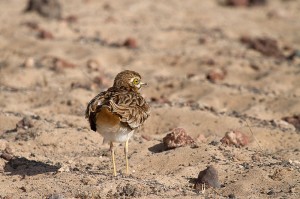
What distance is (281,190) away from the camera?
19.4 feet

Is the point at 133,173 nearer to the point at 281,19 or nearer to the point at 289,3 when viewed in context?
the point at 281,19

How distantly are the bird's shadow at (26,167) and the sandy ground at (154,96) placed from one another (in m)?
0.02

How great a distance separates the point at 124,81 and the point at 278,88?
3.85 metres

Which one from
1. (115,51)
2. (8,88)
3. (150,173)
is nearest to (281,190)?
(150,173)

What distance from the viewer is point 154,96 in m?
9.53

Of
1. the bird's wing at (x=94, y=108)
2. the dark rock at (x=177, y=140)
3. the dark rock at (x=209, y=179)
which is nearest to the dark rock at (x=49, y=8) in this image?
the dark rock at (x=177, y=140)

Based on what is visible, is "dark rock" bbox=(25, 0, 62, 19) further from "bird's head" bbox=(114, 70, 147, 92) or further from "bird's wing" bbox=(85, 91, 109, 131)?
"bird's wing" bbox=(85, 91, 109, 131)

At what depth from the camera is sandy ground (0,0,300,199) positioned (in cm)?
609

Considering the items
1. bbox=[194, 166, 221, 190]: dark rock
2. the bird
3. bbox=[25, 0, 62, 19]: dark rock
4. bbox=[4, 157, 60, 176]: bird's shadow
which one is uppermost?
bbox=[25, 0, 62, 19]: dark rock

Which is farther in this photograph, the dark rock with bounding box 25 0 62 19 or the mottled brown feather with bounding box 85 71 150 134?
the dark rock with bounding box 25 0 62 19

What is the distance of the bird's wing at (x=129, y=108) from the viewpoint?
588 cm

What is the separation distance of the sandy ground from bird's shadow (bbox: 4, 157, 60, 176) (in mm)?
17

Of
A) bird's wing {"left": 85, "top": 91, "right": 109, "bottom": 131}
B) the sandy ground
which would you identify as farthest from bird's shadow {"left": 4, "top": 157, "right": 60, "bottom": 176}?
bird's wing {"left": 85, "top": 91, "right": 109, "bottom": 131}

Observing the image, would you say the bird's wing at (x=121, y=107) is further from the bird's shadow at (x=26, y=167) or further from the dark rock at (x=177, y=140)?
the dark rock at (x=177, y=140)
